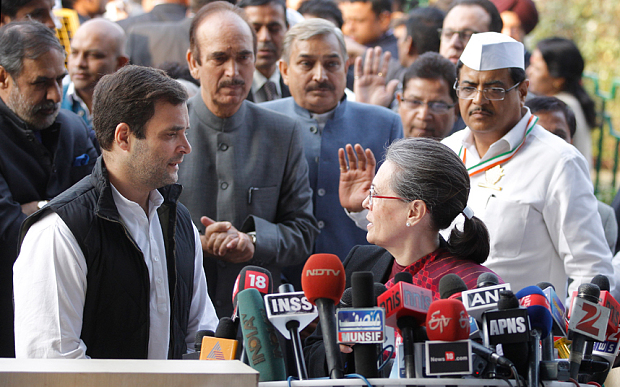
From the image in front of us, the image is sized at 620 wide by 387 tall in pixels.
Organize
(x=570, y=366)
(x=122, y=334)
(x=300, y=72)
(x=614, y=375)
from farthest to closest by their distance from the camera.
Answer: (x=300, y=72) → (x=122, y=334) → (x=614, y=375) → (x=570, y=366)

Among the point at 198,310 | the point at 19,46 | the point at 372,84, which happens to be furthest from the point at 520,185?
the point at 19,46

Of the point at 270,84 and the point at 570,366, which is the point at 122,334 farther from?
the point at 270,84

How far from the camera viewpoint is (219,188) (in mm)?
3906

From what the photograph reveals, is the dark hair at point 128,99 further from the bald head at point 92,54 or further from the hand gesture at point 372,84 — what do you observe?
the hand gesture at point 372,84

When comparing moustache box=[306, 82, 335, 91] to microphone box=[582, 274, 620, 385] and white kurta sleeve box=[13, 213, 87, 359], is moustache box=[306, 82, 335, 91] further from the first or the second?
microphone box=[582, 274, 620, 385]

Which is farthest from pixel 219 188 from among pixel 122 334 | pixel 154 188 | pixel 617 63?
pixel 617 63

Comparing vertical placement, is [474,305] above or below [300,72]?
below

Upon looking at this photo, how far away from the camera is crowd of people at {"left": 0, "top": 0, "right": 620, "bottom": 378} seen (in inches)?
101

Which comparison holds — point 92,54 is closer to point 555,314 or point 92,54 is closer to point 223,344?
point 223,344

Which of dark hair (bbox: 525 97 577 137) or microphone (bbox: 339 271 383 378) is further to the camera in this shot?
dark hair (bbox: 525 97 577 137)

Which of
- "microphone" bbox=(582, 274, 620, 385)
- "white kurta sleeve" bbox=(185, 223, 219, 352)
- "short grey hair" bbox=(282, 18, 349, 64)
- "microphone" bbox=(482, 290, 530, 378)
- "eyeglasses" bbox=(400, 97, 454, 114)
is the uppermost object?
"short grey hair" bbox=(282, 18, 349, 64)

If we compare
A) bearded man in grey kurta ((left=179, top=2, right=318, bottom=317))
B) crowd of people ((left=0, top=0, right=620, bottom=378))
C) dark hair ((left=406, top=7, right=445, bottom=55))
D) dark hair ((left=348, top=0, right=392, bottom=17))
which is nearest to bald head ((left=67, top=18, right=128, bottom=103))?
crowd of people ((left=0, top=0, right=620, bottom=378))

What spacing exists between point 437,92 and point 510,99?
3.42ft

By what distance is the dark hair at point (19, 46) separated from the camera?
3.65m
